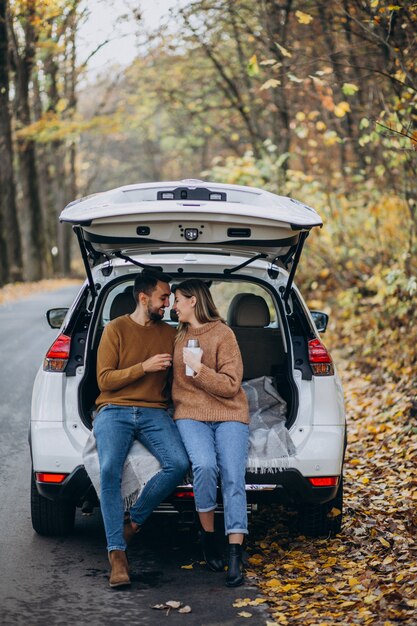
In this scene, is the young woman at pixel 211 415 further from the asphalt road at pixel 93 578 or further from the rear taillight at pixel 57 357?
the rear taillight at pixel 57 357

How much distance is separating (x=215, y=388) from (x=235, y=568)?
105 centimetres

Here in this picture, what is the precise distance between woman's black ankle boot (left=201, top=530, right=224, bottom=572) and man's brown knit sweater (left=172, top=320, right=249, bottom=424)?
68 cm

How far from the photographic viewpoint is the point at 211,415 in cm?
558

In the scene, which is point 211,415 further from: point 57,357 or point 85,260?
point 85,260

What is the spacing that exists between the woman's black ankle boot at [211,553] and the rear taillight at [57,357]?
1340 millimetres

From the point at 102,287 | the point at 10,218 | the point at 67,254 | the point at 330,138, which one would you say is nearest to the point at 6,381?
the point at 330,138

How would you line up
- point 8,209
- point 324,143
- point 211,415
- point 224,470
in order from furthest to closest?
point 8,209, point 324,143, point 211,415, point 224,470

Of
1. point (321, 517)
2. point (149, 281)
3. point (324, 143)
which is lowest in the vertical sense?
point (321, 517)

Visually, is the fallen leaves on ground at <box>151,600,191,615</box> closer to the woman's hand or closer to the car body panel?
the woman's hand

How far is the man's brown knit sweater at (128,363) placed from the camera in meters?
5.57

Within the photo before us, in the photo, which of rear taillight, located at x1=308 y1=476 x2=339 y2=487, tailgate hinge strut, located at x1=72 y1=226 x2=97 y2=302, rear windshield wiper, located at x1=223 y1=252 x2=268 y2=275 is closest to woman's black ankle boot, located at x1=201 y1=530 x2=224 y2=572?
rear taillight, located at x1=308 y1=476 x2=339 y2=487

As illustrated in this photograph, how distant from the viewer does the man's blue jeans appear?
521cm

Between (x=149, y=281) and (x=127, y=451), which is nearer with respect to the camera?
(x=127, y=451)

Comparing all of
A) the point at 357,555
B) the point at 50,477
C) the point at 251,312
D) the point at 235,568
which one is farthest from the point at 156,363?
the point at 357,555
